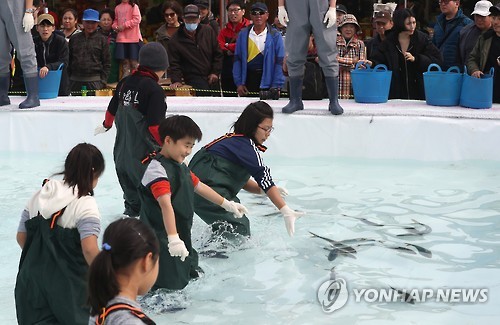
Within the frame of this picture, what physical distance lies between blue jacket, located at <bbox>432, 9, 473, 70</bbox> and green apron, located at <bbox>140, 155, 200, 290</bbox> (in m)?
4.96

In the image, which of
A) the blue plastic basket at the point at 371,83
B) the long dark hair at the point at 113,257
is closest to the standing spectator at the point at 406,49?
the blue plastic basket at the point at 371,83

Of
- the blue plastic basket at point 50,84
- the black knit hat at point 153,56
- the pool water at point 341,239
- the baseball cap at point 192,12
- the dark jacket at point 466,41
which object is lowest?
the pool water at point 341,239

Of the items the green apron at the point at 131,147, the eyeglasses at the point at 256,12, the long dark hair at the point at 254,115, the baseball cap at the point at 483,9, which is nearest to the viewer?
the long dark hair at the point at 254,115

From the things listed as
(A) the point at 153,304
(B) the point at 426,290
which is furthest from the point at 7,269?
(B) the point at 426,290

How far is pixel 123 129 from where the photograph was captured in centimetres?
521

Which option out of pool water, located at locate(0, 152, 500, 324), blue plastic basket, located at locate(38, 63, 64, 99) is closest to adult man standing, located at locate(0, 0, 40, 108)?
blue plastic basket, located at locate(38, 63, 64, 99)

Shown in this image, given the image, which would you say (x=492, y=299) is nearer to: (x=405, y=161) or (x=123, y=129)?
(x=123, y=129)

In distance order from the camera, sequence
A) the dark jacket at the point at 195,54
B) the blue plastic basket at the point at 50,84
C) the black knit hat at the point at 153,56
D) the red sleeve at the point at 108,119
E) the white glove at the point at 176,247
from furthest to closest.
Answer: the dark jacket at the point at 195,54 < the blue plastic basket at the point at 50,84 < the red sleeve at the point at 108,119 < the black knit hat at the point at 153,56 < the white glove at the point at 176,247

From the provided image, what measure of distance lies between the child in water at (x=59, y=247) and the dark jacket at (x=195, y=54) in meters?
6.30

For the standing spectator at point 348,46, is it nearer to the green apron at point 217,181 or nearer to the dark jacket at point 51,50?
the dark jacket at point 51,50

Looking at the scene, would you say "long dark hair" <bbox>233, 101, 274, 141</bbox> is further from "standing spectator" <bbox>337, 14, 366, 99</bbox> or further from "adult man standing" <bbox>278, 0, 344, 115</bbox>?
"standing spectator" <bbox>337, 14, 366, 99</bbox>

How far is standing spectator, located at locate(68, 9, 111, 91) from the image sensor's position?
1012 centimetres

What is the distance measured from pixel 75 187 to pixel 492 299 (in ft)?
7.16

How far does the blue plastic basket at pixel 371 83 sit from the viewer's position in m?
7.93
